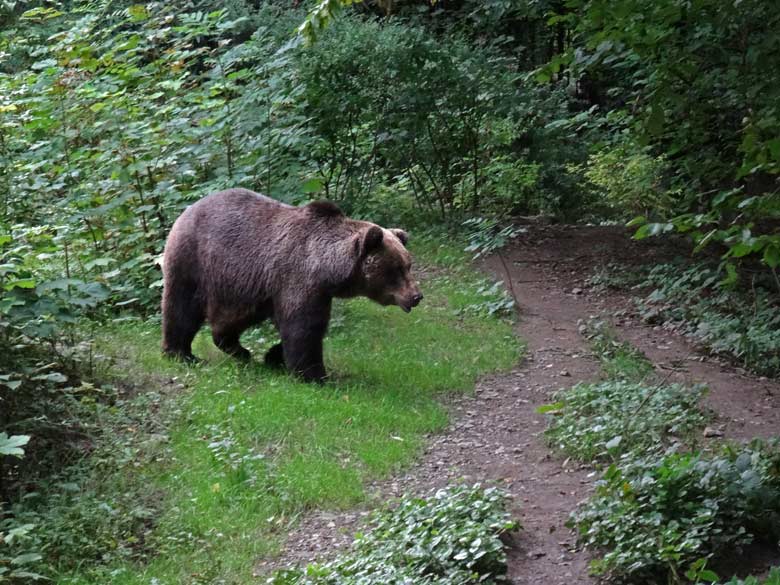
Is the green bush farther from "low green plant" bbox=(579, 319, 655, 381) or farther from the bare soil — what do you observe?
"low green plant" bbox=(579, 319, 655, 381)

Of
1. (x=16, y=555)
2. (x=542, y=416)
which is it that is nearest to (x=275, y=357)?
(x=542, y=416)

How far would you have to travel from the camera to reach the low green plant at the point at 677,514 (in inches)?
216

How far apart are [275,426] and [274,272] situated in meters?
1.95

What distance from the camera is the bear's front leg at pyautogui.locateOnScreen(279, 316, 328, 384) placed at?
9.37 meters

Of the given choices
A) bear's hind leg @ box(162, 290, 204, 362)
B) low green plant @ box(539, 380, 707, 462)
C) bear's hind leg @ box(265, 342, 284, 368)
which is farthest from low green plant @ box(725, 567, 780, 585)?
bear's hind leg @ box(162, 290, 204, 362)

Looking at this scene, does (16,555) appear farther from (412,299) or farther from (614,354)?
(614,354)

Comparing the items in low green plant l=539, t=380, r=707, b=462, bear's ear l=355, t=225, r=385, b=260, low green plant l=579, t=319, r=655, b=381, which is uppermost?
bear's ear l=355, t=225, r=385, b=260

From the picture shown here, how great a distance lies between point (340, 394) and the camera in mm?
9164

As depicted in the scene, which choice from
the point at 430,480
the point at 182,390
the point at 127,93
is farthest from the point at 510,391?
the point at 127,93

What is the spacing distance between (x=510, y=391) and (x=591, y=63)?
4.21 metres

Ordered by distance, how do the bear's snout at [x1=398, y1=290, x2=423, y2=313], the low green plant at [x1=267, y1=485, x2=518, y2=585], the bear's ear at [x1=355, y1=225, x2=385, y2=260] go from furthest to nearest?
the bear's snout at [x1=398, y1=290, x2=423, y2=313] → the bear's ear at [x1=355, y1=225, x2=385, y2=260] → the low green plant at [x1=267, y1=485, x2=518, y2=585]

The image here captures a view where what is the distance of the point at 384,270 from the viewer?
9.61 m

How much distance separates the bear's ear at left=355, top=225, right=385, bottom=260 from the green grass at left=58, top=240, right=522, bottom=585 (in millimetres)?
1225

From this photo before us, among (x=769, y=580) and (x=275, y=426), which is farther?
(x=275, y=426)
